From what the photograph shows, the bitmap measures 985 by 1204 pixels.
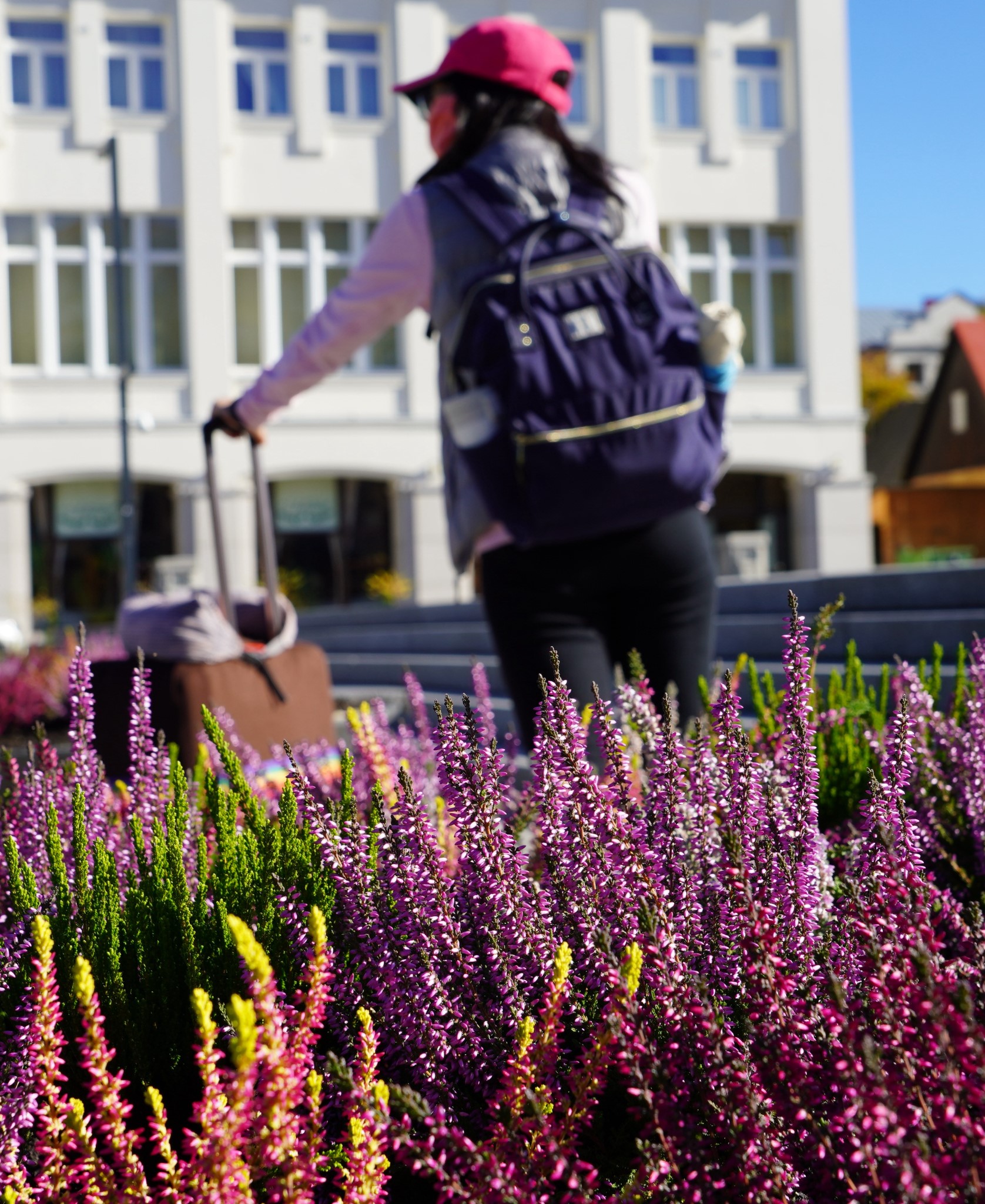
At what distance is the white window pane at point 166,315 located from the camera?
84.4 feet

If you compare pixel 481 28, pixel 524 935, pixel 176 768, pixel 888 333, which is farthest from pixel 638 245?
pixel 888 333

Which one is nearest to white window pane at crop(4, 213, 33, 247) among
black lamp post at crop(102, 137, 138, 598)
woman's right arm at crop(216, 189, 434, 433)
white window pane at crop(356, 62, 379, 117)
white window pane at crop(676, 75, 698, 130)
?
black lamp post at crop(102, 137, 138, 598)

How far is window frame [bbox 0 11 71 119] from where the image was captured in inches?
990

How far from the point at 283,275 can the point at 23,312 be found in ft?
16.3

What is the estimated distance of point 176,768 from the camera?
6.02 feet

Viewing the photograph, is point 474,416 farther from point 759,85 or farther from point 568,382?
point 759,85

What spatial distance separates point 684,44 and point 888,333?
38092mm

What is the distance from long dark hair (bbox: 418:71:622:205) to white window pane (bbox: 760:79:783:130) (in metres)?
26.6

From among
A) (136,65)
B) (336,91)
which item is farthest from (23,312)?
(336,91)

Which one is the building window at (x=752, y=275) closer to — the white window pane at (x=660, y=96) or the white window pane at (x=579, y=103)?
the white window pane at (x=660, y=96)

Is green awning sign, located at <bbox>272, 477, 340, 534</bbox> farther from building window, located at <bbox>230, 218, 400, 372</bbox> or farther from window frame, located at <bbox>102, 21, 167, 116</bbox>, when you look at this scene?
window frame, located at <bbox>102, 21, 167, 116</bbox>

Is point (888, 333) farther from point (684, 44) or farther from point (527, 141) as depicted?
point (527, 141)

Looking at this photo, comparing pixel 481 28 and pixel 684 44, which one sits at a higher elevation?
pixel 684 44

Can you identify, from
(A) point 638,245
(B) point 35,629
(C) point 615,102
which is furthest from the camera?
(C) point 615,102
